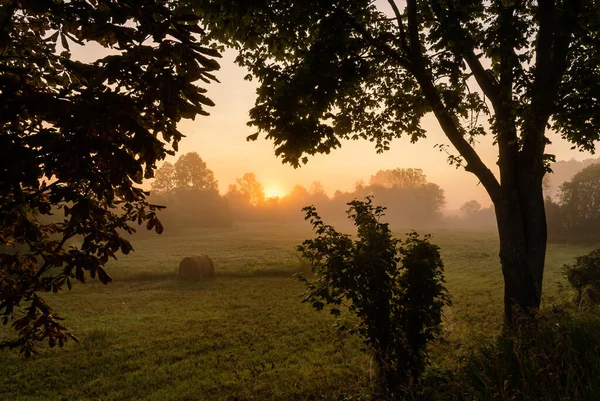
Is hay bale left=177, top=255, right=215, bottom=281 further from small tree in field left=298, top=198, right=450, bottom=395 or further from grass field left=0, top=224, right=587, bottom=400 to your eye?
small tree in field left=298, top=198, right=450, bottom=395

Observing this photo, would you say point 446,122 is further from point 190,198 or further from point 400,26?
point 190,198

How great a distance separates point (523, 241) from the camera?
318 inches

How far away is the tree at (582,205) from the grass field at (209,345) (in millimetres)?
37209

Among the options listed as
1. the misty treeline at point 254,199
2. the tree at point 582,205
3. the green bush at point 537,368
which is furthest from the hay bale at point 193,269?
the tree at point 582,205

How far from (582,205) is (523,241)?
61.5 m

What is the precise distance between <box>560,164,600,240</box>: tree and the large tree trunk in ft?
180

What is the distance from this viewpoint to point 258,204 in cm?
11056

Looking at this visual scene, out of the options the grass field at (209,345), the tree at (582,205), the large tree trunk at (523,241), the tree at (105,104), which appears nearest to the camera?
the tree at (105,104)

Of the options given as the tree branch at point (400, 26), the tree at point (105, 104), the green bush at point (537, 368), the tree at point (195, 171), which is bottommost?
the green bush at point (537, 368)

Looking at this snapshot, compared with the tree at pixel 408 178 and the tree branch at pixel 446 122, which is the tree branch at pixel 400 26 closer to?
the tree branch at pixel 446 122

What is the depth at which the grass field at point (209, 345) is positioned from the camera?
855 cm

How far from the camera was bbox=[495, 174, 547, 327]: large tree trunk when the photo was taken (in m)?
8.01

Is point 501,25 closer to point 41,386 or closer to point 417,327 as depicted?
point 417,327

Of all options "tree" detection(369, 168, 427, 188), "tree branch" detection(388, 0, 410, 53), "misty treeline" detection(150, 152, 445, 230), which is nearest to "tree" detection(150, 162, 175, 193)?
"misty treeline" detection(150, 152, 445, 230)
